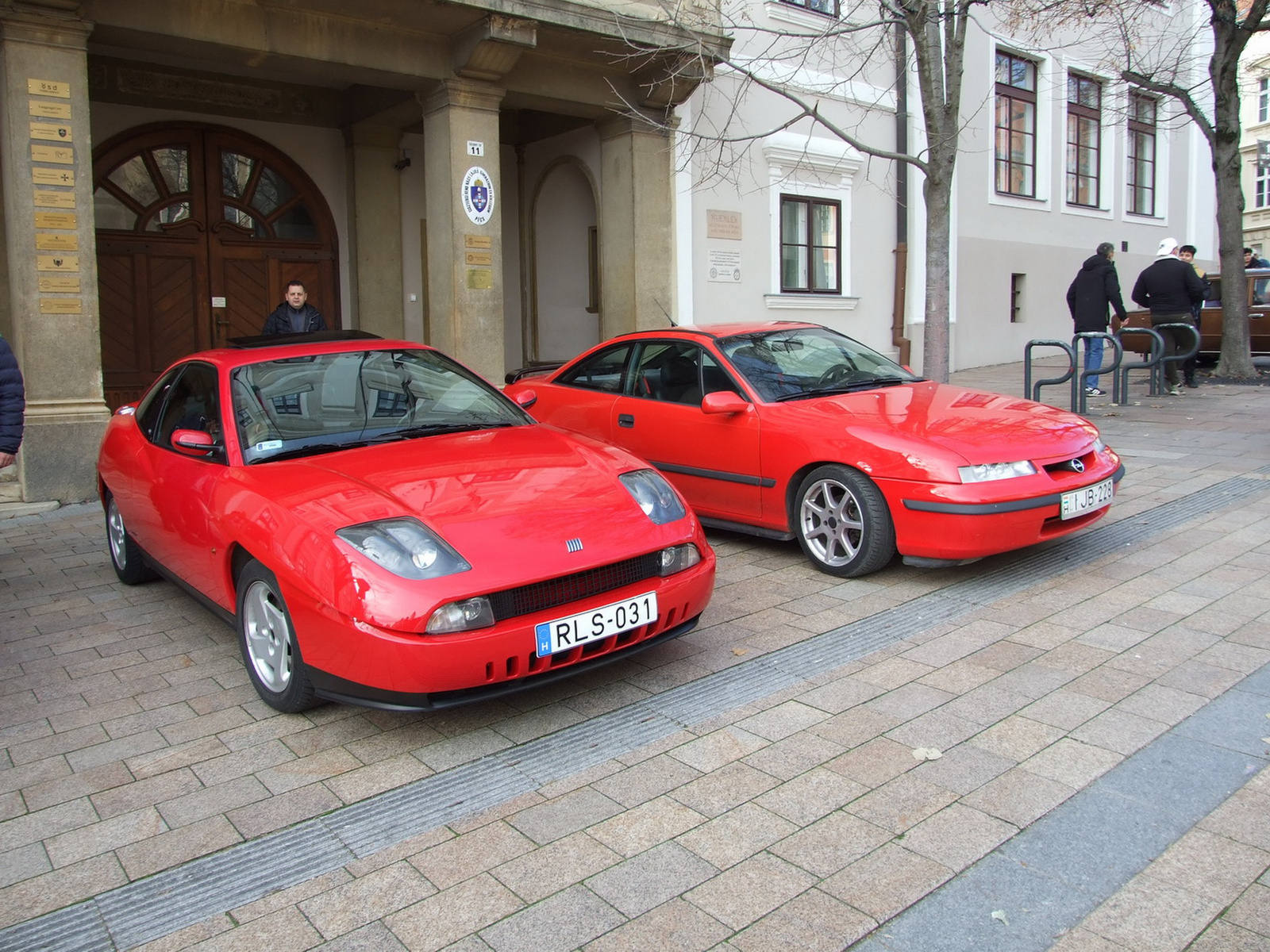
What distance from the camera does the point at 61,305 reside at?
8.63 m

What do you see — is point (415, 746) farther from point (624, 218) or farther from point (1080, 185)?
point (1080, 185)

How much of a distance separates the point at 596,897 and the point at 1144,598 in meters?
3.62

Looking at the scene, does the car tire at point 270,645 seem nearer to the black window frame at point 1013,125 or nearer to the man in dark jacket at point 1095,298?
the man in dark jacket at point 1095,298

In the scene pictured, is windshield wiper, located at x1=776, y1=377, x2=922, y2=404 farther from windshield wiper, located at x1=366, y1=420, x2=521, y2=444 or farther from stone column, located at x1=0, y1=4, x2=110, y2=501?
stone column, located at x1=0, y1=4, x2=110, y2=501

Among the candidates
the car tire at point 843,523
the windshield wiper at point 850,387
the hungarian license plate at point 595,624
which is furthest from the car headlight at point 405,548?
the windshield wiper at point 850,387

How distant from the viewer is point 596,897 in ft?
8.98

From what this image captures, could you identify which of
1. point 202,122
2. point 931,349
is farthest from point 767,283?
point 202,122

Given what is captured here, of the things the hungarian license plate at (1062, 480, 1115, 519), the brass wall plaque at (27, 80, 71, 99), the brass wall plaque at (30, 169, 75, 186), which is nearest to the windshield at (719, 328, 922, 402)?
the hungarian license plate at (1062, 480, 1115, 519)

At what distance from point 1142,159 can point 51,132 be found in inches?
782

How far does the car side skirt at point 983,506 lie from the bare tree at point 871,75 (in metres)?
4.95

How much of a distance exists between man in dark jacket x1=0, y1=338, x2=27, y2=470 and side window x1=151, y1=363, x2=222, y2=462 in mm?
863

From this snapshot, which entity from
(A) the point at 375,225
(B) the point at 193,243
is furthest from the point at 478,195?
(B) the point at 193,243

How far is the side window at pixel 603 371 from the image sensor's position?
23.2ft

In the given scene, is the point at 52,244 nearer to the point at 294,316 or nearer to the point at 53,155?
the point at 53,155
